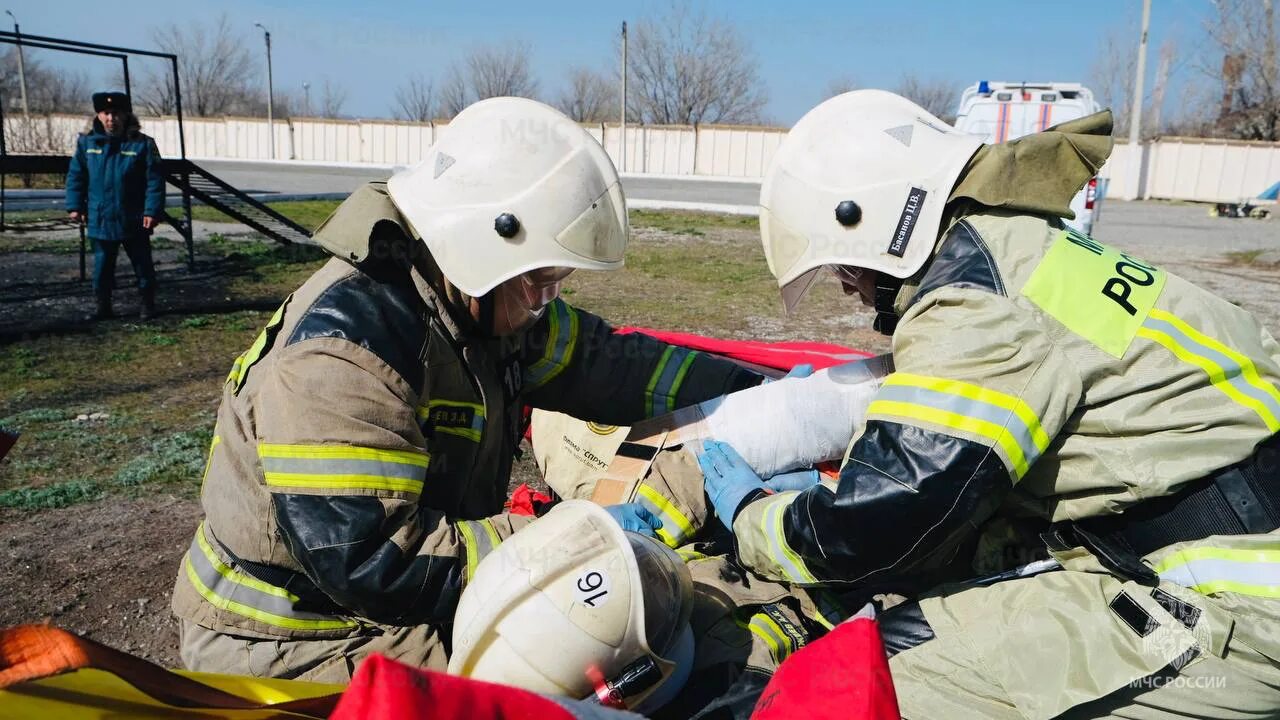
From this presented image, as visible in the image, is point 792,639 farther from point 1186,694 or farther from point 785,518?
point 1186,694

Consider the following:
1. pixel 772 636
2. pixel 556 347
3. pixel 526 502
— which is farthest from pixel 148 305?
pixel 772 636

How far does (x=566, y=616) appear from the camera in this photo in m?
1.75

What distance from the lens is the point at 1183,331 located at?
1.94 metres

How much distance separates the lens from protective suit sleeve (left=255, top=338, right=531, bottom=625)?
1877 millimetres

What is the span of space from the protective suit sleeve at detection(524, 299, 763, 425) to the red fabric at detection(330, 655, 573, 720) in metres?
1.70

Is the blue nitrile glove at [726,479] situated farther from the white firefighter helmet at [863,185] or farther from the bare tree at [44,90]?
the bare tree at [44,90]

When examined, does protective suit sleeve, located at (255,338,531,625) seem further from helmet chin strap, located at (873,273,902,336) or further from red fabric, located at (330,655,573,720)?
helmet chin strap, located at (873,273,902,336)

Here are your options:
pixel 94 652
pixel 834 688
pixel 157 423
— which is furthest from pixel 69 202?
pixel 834 688

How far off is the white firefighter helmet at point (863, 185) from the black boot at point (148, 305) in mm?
7624

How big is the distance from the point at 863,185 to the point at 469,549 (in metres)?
1.23

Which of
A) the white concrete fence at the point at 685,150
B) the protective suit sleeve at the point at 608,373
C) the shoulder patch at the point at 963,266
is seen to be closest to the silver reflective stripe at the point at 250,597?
the protective suit sleeve at the point at 608,373

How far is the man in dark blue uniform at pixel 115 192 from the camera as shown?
8.30 meters

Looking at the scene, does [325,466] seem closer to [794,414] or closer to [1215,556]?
[794,414]

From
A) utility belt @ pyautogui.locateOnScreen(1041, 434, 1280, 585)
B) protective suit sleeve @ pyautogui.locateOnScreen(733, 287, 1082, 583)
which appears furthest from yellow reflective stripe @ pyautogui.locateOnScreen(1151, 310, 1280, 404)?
protective suit sleeve @ pyautogui.locateOnScreen(733, 287, 1082, 583)
